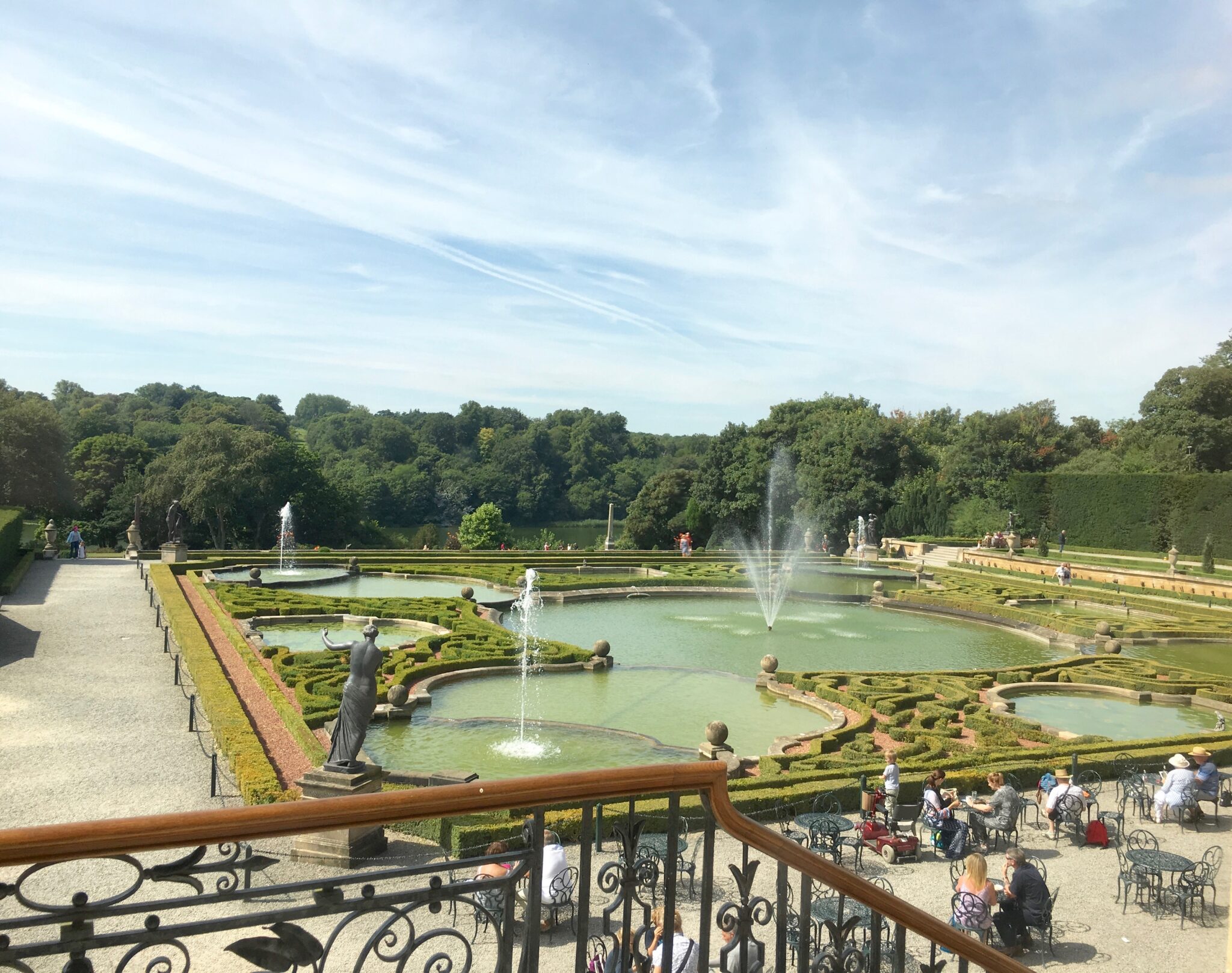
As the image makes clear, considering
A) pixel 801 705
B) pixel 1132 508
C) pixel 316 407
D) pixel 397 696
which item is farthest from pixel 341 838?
pixel 316 407

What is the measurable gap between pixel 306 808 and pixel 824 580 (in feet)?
115

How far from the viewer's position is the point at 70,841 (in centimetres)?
199

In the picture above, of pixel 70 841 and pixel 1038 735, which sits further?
pixel 1038 735

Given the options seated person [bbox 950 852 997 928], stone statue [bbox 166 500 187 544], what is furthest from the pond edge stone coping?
stone statue [bbox 166 500 187 544]

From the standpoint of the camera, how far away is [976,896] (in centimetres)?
803

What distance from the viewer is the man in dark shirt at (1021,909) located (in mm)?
8156

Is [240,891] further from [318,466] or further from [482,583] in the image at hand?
[318,466]

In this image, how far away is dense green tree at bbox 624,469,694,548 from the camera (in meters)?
52.2

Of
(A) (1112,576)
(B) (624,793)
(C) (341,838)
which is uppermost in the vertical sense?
(B) (624,793)

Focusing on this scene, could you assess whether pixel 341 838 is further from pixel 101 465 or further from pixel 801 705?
pixel 101 465

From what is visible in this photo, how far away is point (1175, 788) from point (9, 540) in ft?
91.6

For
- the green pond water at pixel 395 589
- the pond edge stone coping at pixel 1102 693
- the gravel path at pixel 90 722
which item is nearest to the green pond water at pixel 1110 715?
the pond edge stone coping at pixel 1102 693

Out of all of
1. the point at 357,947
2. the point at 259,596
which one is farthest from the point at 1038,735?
the point at 259,596

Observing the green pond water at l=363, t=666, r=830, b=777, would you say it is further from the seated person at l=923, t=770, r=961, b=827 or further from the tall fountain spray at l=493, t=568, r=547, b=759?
the seated person at l=923, t=770, r=961, b=827
